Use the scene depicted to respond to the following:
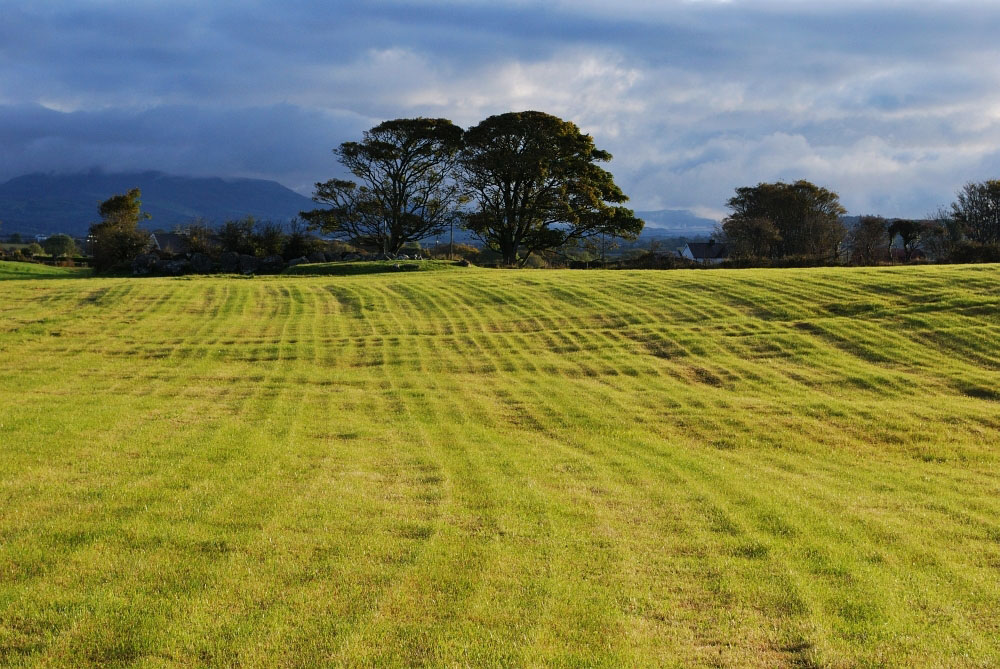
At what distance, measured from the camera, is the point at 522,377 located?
17672 mm

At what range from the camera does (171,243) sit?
66.2 meters

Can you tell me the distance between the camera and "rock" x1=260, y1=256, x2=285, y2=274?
176ft

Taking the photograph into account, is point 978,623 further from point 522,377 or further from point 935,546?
point 522,377

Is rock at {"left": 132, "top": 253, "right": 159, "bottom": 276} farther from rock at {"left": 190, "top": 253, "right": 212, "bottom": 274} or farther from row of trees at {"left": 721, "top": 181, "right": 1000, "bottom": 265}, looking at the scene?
row of trees at {"left": 721, "top": 181, "right": 1000, "bottom": 265}

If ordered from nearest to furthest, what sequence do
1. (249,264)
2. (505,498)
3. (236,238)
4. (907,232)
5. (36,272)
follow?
1. (505,498)
2. (249,264)
3. (36,272)
4. (236,238)
5. (907,232)

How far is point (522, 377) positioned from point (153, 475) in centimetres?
1021

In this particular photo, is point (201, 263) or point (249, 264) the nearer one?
point (201, 263)

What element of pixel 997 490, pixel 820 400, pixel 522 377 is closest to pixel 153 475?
pixel 522 377

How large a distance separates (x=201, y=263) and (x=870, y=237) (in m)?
58.9

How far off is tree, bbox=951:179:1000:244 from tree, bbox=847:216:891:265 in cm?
708

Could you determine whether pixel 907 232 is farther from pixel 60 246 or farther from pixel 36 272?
pixel 60 246

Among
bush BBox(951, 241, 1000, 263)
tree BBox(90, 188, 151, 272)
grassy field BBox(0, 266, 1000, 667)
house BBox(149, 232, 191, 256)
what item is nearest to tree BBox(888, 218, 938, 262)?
bush BBox(951, 241, 1000, 263)

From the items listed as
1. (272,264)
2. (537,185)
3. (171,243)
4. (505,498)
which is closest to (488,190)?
(537,185)

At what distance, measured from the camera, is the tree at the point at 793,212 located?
68.8m
